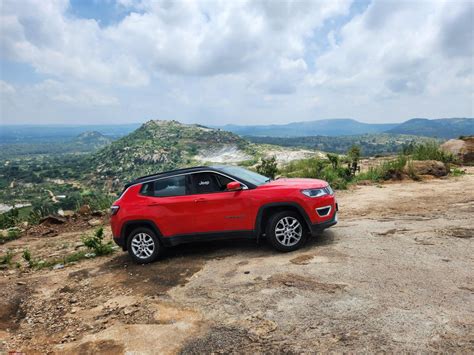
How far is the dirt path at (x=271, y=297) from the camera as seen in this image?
3.93 metres

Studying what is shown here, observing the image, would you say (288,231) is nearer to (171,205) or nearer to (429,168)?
(171,205)

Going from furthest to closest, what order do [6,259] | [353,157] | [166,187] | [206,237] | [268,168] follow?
[268,168] < [353,157] < [6,259] < [166,187] < [206,237]

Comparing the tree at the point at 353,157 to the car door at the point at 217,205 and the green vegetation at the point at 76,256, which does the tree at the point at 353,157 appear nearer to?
the car door at the point at 217,205

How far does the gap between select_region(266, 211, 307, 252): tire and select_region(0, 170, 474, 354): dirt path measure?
0.76ft

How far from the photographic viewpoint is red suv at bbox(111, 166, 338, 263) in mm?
6758

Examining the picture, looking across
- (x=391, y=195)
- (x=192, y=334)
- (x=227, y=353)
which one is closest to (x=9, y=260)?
(x=192, y=334)

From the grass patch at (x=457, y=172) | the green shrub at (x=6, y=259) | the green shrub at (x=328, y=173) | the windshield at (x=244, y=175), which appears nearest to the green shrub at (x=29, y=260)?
the green shrub at (x=6, y=259)

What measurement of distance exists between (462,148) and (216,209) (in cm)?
1602

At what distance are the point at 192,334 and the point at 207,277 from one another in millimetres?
1853

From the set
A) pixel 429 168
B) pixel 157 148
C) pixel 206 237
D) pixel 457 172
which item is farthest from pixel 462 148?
pixel 157 148

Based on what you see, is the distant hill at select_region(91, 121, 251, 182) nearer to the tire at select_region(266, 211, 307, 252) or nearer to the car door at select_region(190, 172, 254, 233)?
the car door at select_region(190, 172, 254, 233)

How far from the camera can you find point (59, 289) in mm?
7016

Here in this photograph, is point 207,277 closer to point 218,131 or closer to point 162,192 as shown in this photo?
point 162,192

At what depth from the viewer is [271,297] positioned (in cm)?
496
